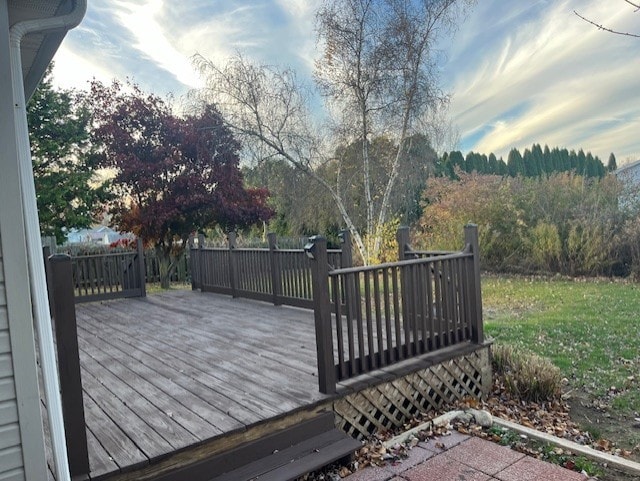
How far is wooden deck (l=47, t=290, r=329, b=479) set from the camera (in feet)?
7.41

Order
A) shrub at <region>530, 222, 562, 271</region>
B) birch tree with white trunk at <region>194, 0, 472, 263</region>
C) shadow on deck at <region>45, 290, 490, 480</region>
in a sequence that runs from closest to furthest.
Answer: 1. shadow on deck at <region>45, 290, 490, 480</region>
2. birch tree with white trunk at <region>194, 0, 472, 263</region>
3. shrub at <region>530, 222, 562, 271</region>

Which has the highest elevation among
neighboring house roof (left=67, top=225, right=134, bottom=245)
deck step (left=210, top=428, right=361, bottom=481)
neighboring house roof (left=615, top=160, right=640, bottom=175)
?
neighboring house roof (left=615, top=160, right=640, bottom=175)

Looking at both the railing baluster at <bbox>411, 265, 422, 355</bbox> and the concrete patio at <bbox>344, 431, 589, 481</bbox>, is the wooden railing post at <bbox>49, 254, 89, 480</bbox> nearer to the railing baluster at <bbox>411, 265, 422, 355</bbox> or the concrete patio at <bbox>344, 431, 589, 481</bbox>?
the concrete patio at <bbox>344, 431, 589, 481</bbox>

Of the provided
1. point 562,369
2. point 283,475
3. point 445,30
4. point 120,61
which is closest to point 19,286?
point 283,475

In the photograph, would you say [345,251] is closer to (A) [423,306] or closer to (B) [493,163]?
(A) [423,306]

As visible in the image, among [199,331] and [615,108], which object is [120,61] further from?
[615,108]

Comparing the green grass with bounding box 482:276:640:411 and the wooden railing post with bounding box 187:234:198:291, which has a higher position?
the wooden railing post with bounding box 187:234:198:291

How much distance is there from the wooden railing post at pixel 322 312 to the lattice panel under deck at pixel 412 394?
163mm

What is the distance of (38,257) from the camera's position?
1821mm

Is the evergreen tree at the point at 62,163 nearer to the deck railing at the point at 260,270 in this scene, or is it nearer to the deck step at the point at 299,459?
the deck railing at the point at 260,270

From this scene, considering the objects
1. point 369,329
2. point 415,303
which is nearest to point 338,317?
point 369,329

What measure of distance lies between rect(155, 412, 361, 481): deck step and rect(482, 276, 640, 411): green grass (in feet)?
7.80

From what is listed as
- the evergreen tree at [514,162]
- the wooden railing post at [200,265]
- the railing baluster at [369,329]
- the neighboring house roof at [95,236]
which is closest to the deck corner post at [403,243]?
the railing baluster at [369,329]

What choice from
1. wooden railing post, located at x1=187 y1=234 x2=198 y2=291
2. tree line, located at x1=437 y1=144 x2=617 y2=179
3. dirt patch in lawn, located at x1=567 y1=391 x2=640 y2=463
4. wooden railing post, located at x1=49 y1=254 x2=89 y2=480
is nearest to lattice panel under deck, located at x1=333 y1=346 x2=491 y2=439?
dirt patch in lawn, located at x1=567 y1=391 x2=640 y2=463
